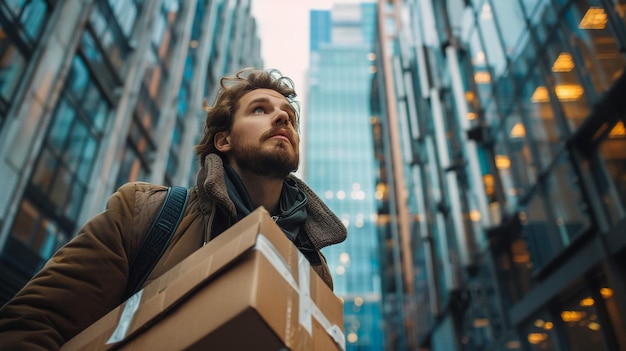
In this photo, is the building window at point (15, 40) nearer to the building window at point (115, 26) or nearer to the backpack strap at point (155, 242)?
the building window at point (115, 26)

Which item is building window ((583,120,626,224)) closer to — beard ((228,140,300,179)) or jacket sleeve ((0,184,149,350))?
beard ((228,140,300,179))

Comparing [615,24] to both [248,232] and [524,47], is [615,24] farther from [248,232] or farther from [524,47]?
[248,232]

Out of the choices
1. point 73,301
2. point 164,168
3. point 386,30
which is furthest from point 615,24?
point 386,30

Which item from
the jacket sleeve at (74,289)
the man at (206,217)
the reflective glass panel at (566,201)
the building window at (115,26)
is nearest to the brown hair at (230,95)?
the man at (206,217)

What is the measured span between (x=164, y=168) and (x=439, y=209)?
40.1ft

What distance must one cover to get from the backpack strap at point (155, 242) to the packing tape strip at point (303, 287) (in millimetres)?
707

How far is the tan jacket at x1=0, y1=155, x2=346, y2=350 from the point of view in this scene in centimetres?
154

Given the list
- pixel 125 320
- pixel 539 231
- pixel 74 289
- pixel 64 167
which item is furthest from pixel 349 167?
pixel 125 320

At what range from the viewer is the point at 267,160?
233 cm

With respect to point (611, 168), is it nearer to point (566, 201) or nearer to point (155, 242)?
point (566, 201)

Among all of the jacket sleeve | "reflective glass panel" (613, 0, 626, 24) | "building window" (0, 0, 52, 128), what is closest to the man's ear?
the jacket sleeve

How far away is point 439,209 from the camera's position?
20.2 metres

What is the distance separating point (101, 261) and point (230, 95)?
1.35m

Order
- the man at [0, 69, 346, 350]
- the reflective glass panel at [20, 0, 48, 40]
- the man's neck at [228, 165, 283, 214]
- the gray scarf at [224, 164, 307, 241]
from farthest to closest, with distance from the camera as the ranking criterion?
the reflective glass panel at [20, 0, 48, 40] < the man's neck at [228, 165, 283, 214] < the gray scarf at [224, 164, 307, 241] < the man at [0, 69, 346, 350]
